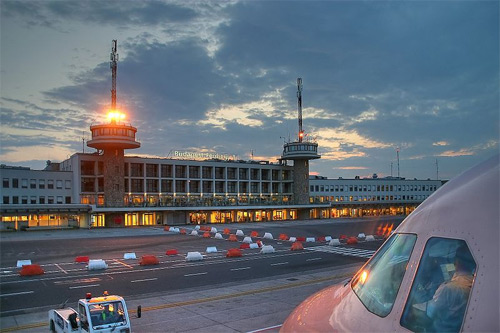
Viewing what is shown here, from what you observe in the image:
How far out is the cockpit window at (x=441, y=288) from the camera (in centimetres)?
343

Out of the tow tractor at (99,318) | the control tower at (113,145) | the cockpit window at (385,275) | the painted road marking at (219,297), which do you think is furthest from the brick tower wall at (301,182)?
the cockpit window at (385,275)

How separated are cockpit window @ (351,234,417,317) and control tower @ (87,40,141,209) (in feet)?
227

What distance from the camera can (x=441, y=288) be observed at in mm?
3652

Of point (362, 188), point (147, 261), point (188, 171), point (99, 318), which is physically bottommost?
point (147, 261)

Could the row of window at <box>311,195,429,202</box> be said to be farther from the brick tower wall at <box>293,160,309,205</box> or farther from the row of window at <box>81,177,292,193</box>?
the row of window at <box>81,177,292,193</box>

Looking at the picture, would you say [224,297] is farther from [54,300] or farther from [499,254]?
[499,254]

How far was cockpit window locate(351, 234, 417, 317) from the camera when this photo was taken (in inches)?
164

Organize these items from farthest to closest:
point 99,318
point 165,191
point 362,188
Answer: point 362,188
point 165,191
point 99,318

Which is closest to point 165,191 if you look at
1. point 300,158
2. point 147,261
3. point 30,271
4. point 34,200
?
point 34,200

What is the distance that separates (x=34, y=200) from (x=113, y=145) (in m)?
17.3

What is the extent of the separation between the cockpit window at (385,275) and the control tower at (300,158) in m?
89.1

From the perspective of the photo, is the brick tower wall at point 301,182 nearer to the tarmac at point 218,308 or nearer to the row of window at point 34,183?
the row of window at point 34,183

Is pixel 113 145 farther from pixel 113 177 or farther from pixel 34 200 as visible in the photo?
pixel 34 200

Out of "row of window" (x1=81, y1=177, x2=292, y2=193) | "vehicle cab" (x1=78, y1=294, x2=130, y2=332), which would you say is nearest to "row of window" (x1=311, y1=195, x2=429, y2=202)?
"row of window" (x1=81, y1=177, x2=292, y2=193)
